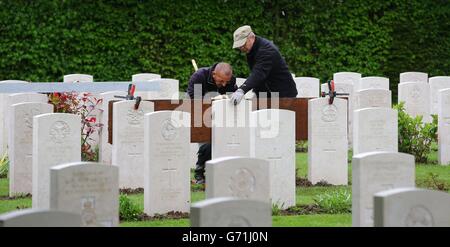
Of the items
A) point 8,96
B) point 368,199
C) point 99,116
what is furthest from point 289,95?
point 368,199

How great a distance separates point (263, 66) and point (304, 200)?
7.20 feet

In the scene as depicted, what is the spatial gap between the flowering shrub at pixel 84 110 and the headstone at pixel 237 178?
5440mm

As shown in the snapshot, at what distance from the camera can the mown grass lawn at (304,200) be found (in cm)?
978

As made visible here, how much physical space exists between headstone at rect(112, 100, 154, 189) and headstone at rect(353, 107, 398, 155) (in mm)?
2464

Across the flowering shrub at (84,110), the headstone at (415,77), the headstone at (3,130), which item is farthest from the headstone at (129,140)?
the headstone at (415,77)

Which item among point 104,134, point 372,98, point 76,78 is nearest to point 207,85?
point 104,134

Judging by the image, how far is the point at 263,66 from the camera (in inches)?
502

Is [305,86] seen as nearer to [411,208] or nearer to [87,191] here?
[87,191]

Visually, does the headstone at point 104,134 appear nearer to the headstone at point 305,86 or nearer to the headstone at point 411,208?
the headstone at point 305,86

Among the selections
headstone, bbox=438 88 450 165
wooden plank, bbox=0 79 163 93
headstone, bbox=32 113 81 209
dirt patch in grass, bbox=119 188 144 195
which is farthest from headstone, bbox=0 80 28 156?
headstone, bbox=438 88 450 165

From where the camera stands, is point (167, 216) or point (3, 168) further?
point (3, 168)

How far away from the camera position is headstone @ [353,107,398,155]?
11.7 meters

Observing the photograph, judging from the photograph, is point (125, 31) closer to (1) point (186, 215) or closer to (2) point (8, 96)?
(2) point (8, 96)

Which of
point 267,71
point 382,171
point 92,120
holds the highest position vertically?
point 267,71
